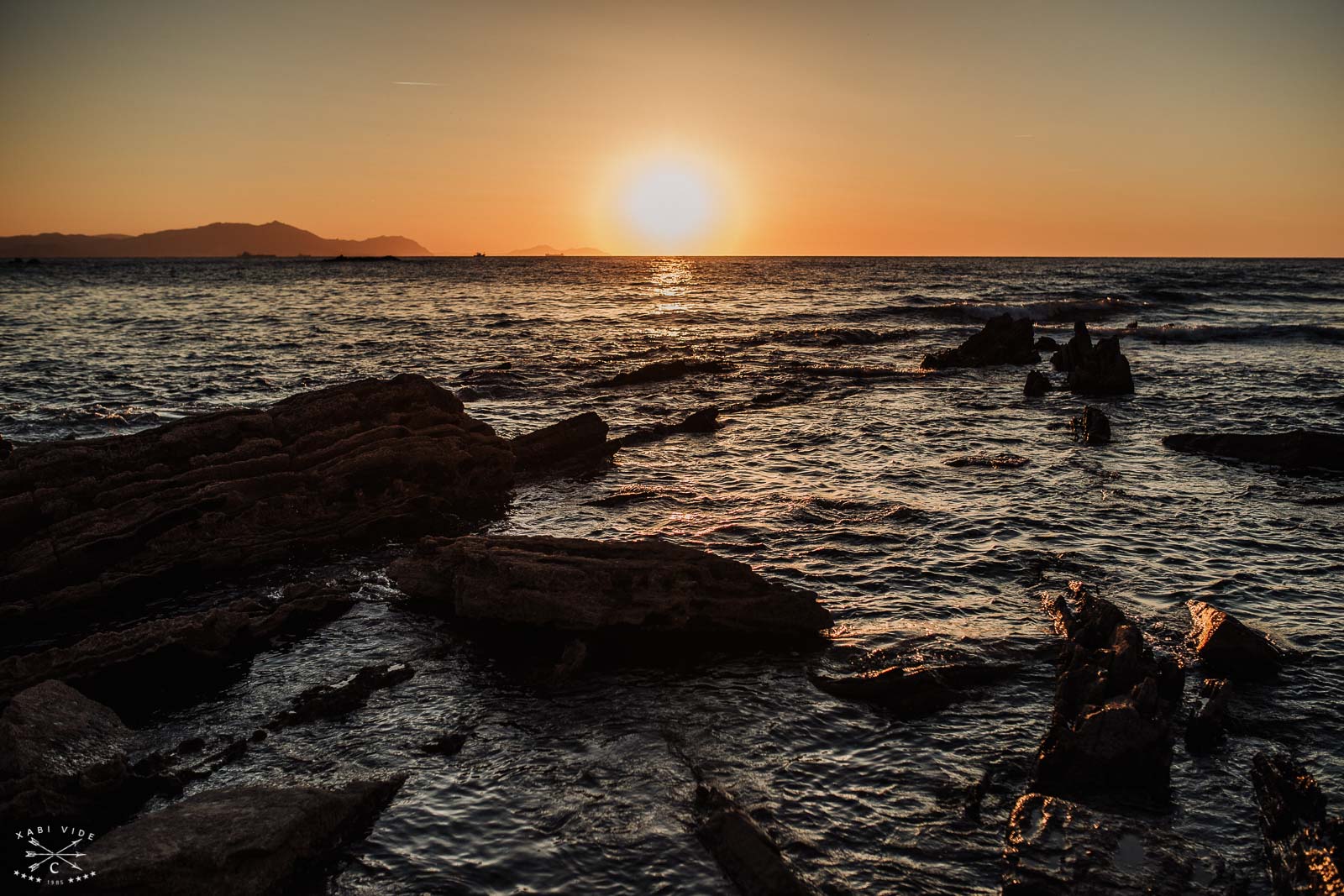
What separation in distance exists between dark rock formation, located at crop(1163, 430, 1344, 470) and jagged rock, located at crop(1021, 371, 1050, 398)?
32.5 ft

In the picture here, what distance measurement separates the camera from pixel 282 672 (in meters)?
10.4

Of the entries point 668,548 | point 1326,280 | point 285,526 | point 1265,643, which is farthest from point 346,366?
point 1326,280

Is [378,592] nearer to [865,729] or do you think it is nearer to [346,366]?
[865,729]

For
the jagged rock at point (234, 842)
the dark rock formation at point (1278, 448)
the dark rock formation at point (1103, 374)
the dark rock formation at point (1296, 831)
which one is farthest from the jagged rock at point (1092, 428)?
the jagged rock at point (234, 842)

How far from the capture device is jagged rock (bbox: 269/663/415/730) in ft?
30.2

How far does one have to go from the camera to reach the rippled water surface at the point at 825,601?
735 centimetres

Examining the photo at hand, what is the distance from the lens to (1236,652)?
10.1 meters

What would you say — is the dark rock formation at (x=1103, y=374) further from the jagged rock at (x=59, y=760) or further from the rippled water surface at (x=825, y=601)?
the jagged rock at (x=59, y=760)

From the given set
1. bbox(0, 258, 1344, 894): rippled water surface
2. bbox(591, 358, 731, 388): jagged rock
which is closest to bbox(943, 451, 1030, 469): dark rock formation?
bbox(0, 258, 1344, 894): rippled water surface

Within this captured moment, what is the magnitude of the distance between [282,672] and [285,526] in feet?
16.2

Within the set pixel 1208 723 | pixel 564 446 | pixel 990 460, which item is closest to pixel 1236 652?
pixel 1208 723

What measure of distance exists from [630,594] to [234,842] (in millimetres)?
5682

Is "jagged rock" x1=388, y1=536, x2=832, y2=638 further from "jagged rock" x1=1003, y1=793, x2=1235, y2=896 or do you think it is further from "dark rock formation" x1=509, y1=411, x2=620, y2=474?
"dark rock formation" x1=509, y1=411, x2=620, y2=474

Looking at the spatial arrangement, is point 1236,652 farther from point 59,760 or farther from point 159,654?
point 159,654
